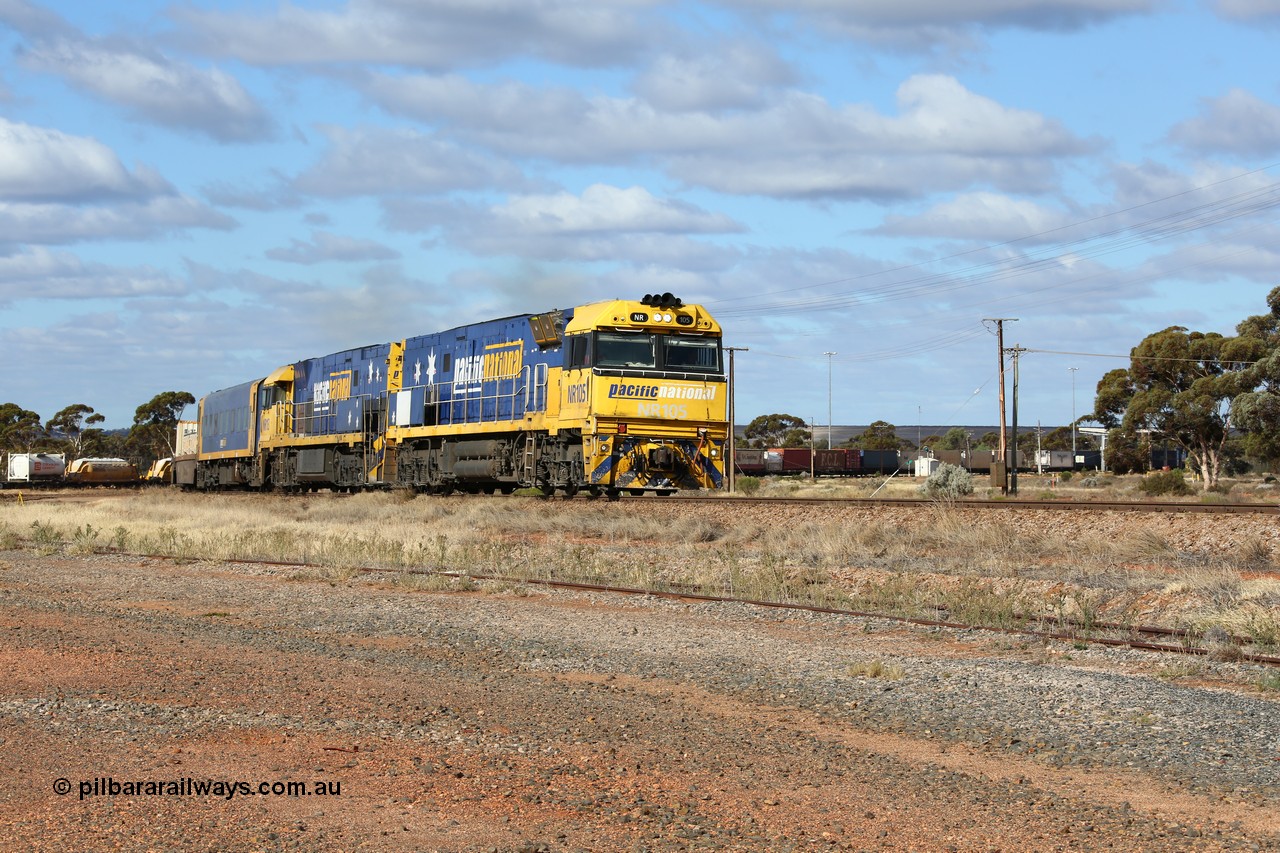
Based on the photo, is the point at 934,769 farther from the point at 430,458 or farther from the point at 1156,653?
the point at 430,458

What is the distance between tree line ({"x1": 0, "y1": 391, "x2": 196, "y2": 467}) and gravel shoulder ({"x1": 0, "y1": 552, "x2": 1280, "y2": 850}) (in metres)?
92.0

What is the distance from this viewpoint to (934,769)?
670 centimetres

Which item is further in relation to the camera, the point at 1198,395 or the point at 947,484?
the point at 1198,395

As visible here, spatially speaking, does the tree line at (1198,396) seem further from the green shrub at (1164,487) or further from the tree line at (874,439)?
the tree line at (874,439)

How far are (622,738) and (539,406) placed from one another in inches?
757

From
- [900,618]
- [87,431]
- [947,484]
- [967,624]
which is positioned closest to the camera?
[967,624]

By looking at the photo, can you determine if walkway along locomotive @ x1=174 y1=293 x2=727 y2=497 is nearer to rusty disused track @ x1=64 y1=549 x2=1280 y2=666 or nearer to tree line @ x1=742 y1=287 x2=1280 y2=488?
rusty disused track @ x1=64 y1=549 x2=1280 y2=666

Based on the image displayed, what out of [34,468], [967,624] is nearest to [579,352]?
[967,624]

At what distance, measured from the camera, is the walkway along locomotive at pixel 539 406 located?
80.4 feet

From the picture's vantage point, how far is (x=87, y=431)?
102 m

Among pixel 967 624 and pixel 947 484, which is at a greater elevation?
pixel 947 484

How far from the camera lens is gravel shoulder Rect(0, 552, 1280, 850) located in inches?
217

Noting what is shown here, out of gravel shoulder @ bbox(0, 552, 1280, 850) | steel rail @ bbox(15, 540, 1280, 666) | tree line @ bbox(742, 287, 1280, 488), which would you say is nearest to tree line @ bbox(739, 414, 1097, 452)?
tree line @ bbox(742, 287, 1280, 488)

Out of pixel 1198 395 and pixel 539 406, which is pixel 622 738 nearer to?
pixel 539 406
